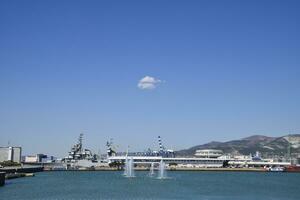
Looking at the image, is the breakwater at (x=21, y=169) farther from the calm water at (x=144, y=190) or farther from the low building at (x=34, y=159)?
the low building at (x=34, y=159)

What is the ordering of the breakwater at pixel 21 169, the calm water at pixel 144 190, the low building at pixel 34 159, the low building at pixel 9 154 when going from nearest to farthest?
the calm water at pixel 144 190 < the breakwater at pixel 21 169 < the low building at pixel 9 154 < the low building at pixel 34 159

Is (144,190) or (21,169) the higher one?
(21,169)

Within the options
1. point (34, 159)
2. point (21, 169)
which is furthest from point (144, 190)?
point (34, 159)

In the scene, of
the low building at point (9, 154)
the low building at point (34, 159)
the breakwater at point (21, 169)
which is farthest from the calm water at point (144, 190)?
the low building at point (34, 159)

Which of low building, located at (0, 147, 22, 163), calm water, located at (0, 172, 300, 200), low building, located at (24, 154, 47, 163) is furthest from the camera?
low building, located at (24, 154, 47, 163)

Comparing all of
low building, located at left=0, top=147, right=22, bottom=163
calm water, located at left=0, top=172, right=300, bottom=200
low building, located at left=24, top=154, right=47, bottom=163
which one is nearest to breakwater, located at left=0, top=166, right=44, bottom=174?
low building, located at left=0, top=147, right=22, bottom=163

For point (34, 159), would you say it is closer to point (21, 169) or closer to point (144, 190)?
point (21, 169)

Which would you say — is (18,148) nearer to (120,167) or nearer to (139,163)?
(120,167)

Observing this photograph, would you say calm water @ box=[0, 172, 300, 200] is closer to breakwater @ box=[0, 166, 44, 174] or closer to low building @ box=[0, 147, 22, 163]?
breakwater @ box=[0, 166, 44, 174]

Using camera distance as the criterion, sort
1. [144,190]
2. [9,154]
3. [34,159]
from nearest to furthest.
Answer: [144,190]
[9,154]
[34,159]

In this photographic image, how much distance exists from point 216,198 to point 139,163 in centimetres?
14474

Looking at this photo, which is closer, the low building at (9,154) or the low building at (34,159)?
the low building at (9,154)

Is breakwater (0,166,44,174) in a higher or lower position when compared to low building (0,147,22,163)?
lower

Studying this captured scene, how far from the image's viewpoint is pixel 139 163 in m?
194
